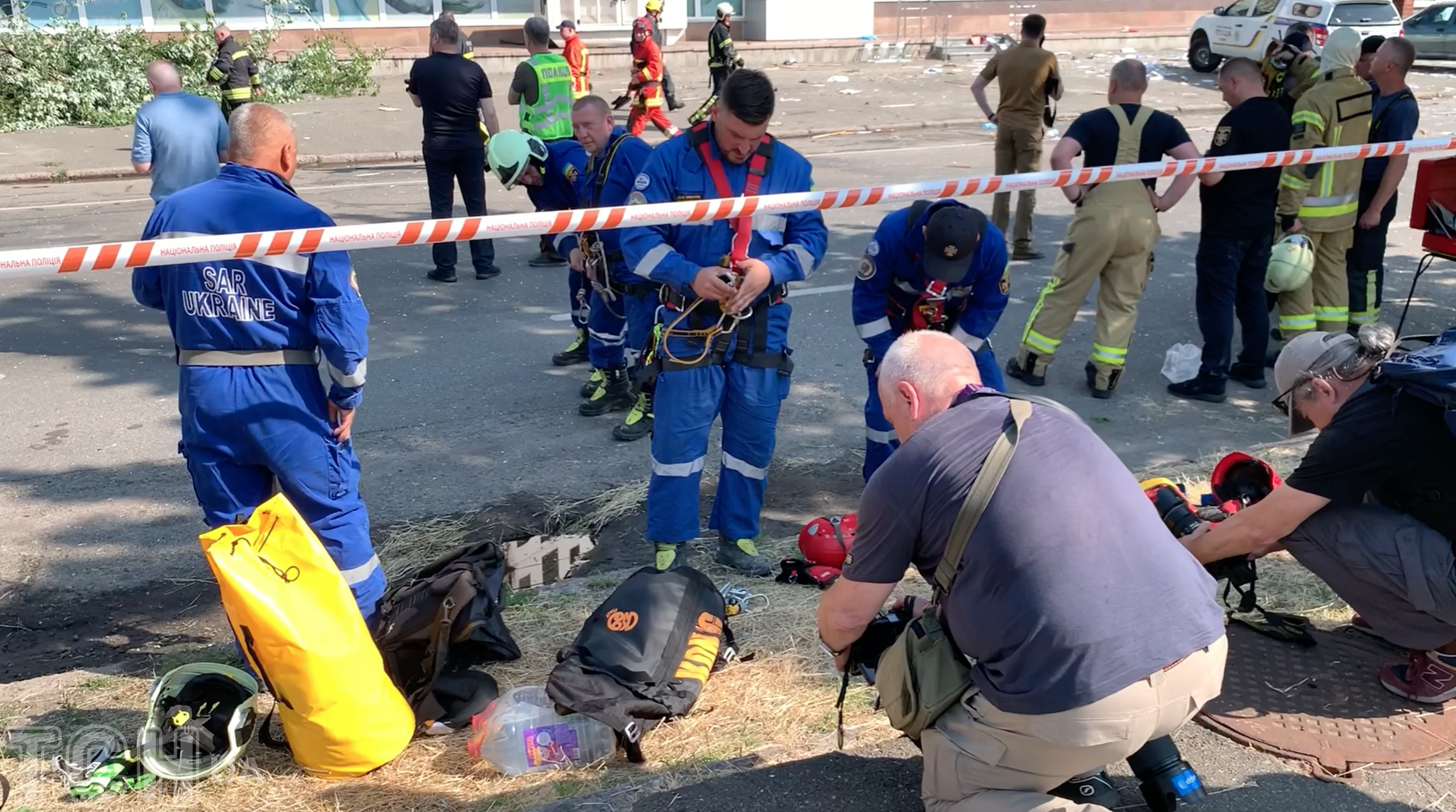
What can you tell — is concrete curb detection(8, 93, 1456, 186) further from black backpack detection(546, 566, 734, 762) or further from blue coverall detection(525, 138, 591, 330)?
black backpack detection(546, 566, 734, 762)

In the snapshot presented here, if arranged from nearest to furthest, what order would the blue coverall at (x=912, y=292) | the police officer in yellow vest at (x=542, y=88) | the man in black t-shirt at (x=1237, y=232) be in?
the blue coverall at (x=912, y=292) → the man in black t-shirt at (x=1237, y=232) → the police officer in yellow vest at (x=542, y=88)

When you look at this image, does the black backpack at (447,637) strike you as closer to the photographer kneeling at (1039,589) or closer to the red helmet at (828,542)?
the red helmet at (828,542)

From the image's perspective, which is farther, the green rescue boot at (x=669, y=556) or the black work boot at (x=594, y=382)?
the black work boot at (x=594, y=382)

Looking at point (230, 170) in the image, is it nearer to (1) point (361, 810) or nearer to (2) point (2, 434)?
(1) point (361, 810)

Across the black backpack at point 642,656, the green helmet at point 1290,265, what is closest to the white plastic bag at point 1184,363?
the green helmet at point 1290,265

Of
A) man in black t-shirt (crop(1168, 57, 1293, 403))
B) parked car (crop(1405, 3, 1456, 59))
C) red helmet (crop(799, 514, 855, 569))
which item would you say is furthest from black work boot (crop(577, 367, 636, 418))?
parked car (crop(1405, 3, 1456, 59))

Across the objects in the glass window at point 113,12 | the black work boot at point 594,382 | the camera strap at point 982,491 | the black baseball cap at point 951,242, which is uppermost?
the glass window at point 113,12

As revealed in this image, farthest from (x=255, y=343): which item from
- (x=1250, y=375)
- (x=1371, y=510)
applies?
(x=1250, y=375)

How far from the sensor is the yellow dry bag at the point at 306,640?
3.36m

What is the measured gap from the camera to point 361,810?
3.42 metres

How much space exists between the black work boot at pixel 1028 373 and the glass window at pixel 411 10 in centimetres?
Answer: 1752

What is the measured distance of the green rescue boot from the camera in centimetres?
488

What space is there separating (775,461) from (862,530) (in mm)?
3267

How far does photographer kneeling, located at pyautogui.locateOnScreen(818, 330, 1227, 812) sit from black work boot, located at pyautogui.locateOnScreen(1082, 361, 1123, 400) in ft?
14.4
